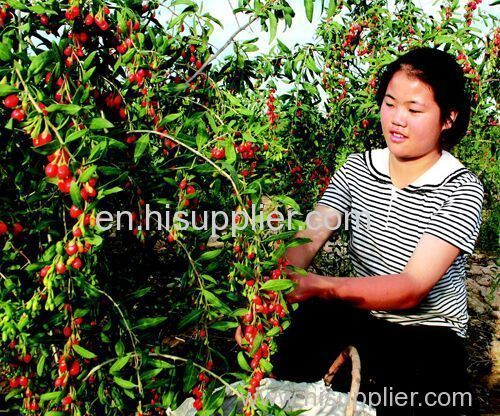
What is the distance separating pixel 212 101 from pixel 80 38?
0.57 meters

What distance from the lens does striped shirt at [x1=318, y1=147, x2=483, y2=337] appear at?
2061 millimetres

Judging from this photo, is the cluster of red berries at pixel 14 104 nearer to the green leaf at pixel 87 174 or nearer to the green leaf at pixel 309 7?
the green leaf at pixel 87 174

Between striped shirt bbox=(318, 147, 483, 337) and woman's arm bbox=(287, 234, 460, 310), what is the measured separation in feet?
0.29

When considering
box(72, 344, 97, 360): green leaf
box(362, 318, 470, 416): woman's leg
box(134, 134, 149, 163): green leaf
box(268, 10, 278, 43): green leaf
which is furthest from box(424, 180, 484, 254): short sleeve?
box(72, 344, 97, 360): green leaf

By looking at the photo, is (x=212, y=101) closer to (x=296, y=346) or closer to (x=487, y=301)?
(x=296, y=346)

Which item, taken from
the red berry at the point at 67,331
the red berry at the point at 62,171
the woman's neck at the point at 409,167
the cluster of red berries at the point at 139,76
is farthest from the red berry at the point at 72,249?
the woman's neck at the point at 409,167

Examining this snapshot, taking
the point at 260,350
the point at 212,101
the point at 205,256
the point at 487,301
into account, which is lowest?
the point at 487,301

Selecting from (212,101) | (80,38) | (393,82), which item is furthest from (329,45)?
(80,38)

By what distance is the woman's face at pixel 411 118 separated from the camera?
209 cm

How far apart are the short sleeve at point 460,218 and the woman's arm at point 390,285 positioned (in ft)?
0.14

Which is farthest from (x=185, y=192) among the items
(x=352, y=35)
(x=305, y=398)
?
(x=352, y=35)

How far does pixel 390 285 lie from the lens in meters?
1.89

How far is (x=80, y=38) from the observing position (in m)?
1.54

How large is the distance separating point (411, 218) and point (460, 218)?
9.6 inches
